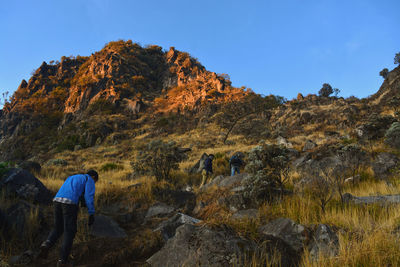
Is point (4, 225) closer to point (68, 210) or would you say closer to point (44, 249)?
point (44, 249)

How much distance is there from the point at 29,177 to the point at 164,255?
19.4 ft

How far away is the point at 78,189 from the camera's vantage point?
4090 mm

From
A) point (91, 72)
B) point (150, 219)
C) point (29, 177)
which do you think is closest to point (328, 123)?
point (150, 219)

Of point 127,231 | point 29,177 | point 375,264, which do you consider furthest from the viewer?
point 29,177

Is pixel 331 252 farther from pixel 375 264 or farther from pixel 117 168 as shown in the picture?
pixel 117 168

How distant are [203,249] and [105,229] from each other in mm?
3228

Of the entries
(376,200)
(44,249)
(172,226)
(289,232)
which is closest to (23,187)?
(44,249)

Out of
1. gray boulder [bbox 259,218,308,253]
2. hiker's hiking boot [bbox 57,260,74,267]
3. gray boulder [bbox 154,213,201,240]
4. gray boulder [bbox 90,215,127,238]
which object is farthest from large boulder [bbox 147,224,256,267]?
gray boulder [bbox 90,215,127,238]

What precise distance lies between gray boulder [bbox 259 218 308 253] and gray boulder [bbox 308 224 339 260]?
0.54 feet

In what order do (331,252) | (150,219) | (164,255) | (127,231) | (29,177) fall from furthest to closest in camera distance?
(29,177) < (150,219) < (127,231) < (164,255) < (331,252)

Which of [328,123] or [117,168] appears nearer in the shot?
[117,168]

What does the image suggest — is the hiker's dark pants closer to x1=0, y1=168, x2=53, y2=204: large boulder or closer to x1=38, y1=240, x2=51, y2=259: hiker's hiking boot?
x1=38, y1=240, x2=51, y2=259: hiker's hiking boot

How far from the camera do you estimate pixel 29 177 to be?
6465mm

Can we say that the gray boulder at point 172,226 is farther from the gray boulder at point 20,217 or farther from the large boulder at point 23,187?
the large boulder at point 23,187
